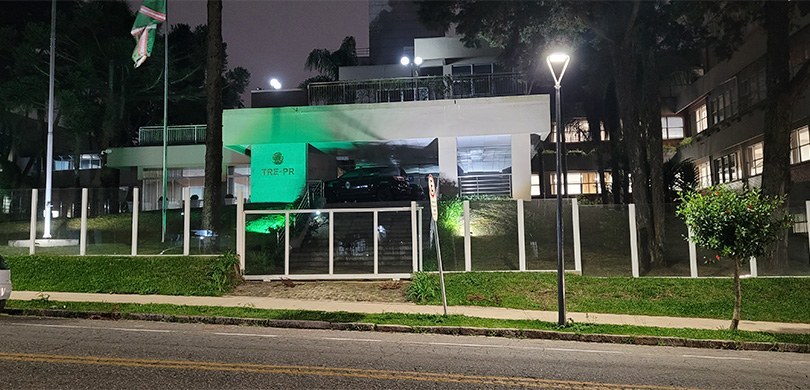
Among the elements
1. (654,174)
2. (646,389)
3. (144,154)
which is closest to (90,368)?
(646,389)

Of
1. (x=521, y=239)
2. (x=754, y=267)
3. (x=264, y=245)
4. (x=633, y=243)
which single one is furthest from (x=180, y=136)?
(x=754, y=267)

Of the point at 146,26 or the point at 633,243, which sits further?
the point at 146,26

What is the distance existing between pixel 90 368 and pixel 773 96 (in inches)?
732

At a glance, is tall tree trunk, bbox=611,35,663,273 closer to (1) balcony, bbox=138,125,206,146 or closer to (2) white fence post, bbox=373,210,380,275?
(2) white fence post, bbox=373,210,380,275

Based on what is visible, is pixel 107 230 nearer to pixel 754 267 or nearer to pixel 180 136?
pixel 180 136

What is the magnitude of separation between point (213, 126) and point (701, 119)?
1168 inches

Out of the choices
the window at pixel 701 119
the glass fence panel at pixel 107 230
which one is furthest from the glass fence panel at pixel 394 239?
the window at pixel 701 119

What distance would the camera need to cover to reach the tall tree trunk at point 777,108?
652 inches

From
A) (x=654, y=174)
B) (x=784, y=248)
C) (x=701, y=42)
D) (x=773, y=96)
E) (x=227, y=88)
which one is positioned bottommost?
(x=784, y=248)

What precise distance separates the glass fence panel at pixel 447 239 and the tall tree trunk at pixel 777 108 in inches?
350

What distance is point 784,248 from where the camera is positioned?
15125 mm

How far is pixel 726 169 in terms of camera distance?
31234 millimetres

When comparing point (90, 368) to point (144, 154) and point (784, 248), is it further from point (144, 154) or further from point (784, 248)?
point (144, 154)

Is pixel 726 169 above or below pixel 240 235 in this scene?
above
